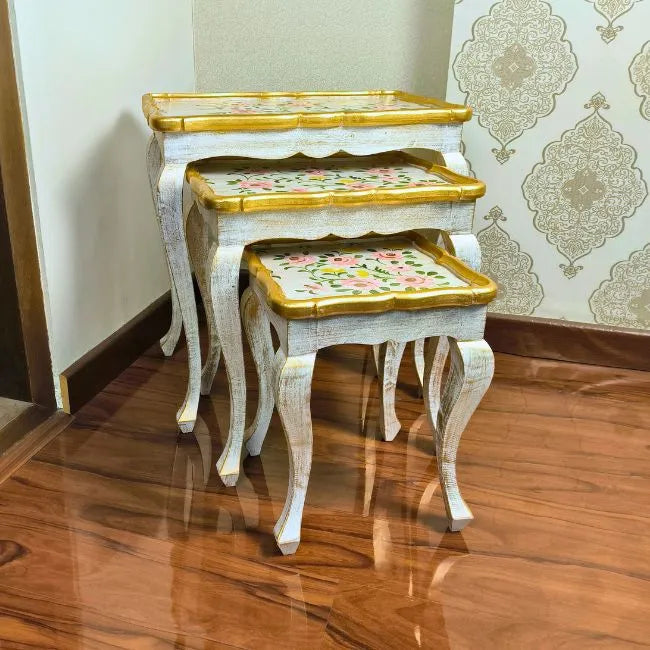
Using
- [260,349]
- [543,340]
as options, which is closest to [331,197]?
[260,349]

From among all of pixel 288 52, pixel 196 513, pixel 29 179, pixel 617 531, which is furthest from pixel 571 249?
pixel 29 179

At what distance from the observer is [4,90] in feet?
3.90

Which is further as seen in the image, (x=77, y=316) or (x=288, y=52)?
(x=288, y=52)

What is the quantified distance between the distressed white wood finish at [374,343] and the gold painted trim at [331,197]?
0.40ft

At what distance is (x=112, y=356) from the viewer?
156 cm

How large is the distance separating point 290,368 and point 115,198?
785 millimetres

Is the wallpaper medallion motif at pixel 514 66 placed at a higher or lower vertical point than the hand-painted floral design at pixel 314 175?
higher

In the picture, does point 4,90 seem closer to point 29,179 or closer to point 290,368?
point 29,179

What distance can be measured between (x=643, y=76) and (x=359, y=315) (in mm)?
905

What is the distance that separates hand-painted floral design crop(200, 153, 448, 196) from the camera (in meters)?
1.17

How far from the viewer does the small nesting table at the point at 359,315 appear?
0.98 meters

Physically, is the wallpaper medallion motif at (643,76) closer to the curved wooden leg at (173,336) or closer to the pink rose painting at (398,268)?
the pink rose painting at (398,268)

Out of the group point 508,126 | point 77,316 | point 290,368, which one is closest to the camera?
point 290,368

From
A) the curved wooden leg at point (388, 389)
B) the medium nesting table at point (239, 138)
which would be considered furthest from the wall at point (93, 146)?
the curved wooden leg at point (388, 389)
